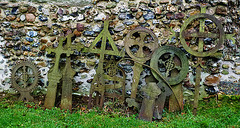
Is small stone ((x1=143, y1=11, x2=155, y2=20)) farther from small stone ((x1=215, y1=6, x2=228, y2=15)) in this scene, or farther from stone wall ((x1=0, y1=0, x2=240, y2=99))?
small stone ((x1=215, y1=6, x2=228, y2=15))

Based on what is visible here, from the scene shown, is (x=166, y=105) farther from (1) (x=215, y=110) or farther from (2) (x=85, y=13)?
(2) (x=85, y=13)

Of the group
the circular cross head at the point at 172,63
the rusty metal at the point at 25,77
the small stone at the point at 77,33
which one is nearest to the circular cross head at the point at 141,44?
the circular cross head at the point at 172,63

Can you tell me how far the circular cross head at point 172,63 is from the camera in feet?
11.2

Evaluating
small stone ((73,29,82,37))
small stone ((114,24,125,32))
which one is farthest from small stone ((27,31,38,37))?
small stone ((114,24,125,32))

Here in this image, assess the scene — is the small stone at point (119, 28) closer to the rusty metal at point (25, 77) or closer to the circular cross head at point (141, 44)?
the circular cross head at point (141, 44)

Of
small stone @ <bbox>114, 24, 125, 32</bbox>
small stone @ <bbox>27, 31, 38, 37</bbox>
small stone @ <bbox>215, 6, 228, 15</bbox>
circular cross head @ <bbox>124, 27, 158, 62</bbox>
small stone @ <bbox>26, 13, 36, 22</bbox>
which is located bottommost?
circular cross head @ <bbox>124, 27, 158, 62</bbox>

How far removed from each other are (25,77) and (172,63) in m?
2.84

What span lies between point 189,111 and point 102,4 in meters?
2.57

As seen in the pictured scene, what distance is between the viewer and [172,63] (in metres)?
3.50

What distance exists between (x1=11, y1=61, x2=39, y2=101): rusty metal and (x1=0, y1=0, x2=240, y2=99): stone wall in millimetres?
270

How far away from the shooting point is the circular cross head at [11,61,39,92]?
3.96 m

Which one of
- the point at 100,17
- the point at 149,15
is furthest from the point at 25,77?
the point at 149,15

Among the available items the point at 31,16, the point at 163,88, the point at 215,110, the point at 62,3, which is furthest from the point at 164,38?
the point at 31,16

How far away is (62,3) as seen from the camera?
13.6 feet
